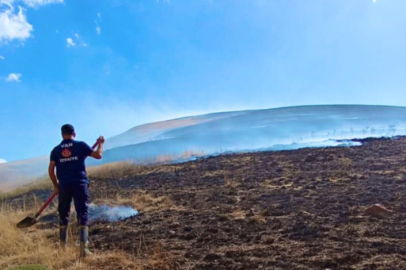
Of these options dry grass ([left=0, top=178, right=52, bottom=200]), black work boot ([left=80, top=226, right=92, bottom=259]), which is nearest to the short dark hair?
black work boot ([left=80, top=226, right=92, bottom=259])

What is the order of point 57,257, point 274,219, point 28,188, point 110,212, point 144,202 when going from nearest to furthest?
A: point 57,257 → point 274,219 → point 110,212 → point 144,202 → point 28,188

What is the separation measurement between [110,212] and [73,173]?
10.4ft

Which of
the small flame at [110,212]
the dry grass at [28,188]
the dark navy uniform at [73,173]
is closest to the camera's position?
the dark navy uniform at [73,173]

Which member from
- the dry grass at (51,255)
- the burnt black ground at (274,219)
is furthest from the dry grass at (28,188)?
the dry grass at (51,255)

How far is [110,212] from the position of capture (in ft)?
27.0

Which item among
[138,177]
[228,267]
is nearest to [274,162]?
[138,177]

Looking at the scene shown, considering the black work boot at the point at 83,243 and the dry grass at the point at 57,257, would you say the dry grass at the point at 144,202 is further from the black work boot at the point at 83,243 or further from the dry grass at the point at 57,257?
the black work boot at the point at 83,243

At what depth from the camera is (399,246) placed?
4.35m

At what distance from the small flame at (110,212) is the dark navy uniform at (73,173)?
2.30 m

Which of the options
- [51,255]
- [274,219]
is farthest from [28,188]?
[274,219]

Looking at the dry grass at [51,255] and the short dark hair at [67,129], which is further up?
the short dark hair at [67,129]

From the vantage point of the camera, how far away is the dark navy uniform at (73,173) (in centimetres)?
521

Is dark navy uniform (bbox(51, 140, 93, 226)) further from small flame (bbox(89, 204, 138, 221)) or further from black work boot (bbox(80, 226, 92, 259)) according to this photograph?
small flame (bbox(89, 204, 138, 221))

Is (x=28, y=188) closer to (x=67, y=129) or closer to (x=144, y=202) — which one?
(x=144, y=202)
